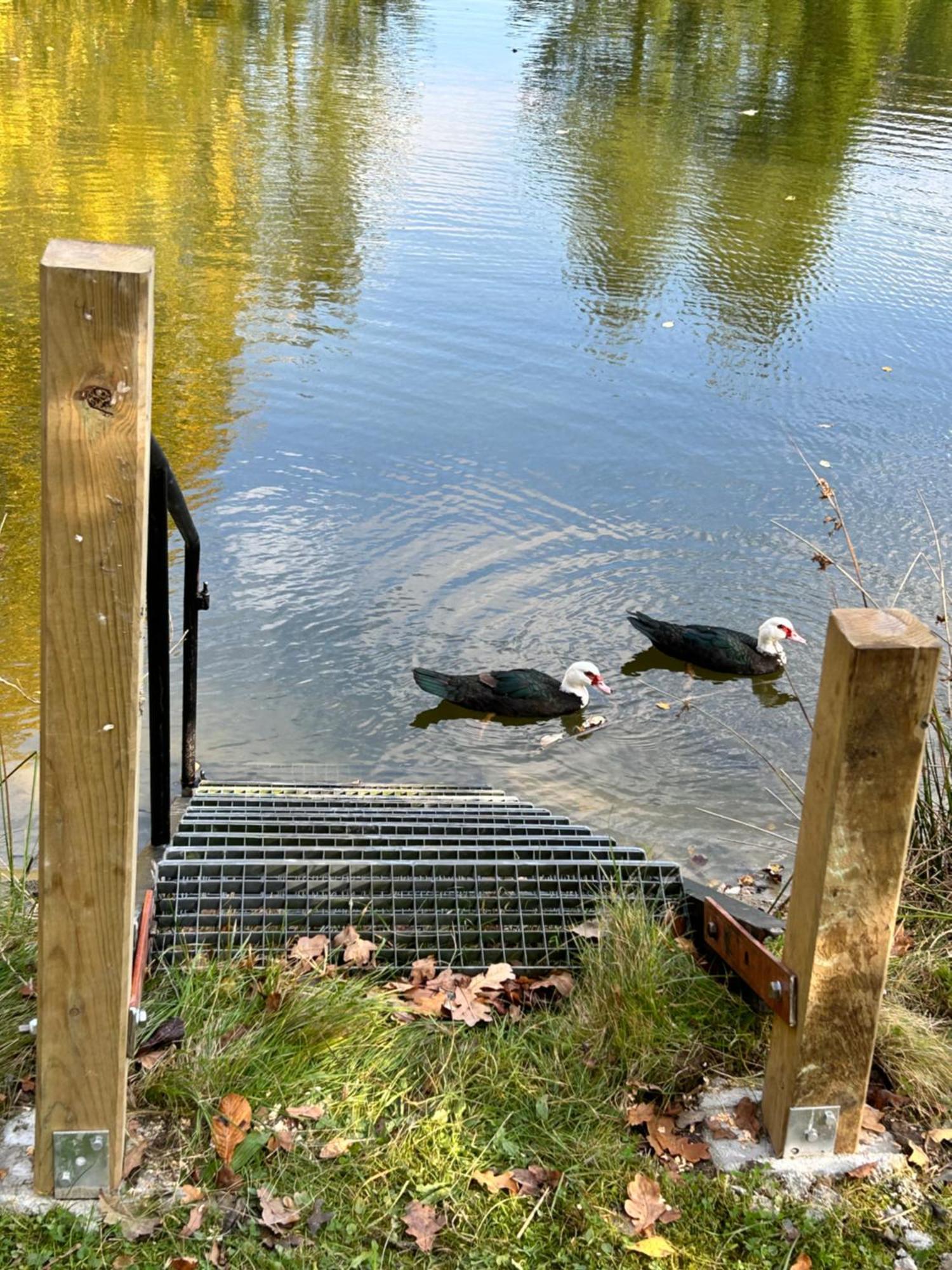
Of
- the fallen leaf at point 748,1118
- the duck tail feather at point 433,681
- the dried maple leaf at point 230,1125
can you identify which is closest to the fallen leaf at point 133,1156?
the dried maple leaf at point 230,1125

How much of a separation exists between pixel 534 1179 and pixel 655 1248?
311 mm

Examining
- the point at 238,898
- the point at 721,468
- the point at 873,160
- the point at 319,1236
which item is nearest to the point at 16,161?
the point at 721,468

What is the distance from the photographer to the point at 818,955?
291 cm

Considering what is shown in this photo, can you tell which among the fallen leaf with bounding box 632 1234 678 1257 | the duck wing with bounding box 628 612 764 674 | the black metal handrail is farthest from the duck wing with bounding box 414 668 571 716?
the fallen leaf with bounding box 632 1234 678 1257

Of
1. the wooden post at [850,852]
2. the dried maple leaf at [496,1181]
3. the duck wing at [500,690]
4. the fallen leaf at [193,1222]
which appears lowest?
the duck wing at [500,690]

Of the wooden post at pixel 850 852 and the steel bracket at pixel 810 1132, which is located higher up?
the wooden post at pixel 850 852

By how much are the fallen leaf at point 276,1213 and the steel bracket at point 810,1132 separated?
3.62ft

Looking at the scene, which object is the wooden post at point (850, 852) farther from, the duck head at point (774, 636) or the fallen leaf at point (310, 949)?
the duck head at point (774, 636)

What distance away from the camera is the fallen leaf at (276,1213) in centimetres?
283

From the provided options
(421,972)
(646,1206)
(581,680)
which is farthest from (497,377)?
(646,1206)

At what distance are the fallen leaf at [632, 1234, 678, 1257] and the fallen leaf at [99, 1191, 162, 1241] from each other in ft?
3.29

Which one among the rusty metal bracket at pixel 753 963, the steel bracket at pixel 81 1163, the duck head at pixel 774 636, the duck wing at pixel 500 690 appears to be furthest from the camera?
the duck head at pixel 774 636

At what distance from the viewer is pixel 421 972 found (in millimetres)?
3672

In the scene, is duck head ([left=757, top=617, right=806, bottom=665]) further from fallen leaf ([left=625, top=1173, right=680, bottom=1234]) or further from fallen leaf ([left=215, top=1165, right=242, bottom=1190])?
fallen leaf ([left=215, top=1165, right=242, bottom=1190])
